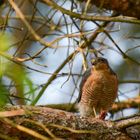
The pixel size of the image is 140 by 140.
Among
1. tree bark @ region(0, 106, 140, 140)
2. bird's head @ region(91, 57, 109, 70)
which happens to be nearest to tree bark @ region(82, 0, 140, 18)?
tree bark @ region(0, 106, 140, 140)

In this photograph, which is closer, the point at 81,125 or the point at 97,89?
the point at 81,125

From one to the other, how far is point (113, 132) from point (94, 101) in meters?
2.03

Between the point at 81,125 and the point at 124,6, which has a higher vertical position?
the point at 124,6

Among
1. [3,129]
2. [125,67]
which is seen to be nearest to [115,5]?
[3,129]

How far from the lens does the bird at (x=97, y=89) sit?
199 inches

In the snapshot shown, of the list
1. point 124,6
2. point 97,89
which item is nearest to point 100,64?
point 97,89

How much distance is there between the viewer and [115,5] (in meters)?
3.17

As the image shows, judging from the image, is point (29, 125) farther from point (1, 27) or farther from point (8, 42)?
point (8, 42)

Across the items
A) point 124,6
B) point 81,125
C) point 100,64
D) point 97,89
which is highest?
point 124,6

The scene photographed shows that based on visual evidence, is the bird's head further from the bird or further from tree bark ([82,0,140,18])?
tree bark ([82,0,140,18])

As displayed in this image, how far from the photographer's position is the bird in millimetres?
5055

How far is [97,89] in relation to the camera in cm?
523

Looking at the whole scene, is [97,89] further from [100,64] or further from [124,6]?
[124,6]

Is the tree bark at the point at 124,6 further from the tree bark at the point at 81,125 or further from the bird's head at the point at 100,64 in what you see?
the bird's head at the point at 100,64
